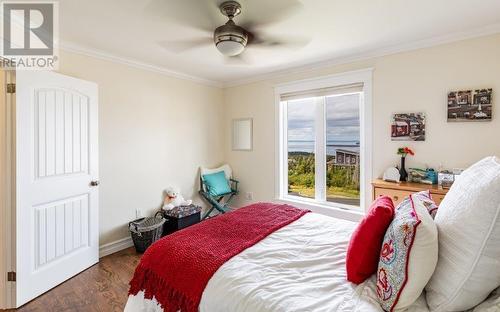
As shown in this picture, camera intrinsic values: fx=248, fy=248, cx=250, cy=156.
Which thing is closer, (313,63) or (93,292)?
(93,292)

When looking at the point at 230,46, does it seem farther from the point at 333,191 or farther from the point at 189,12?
the point at 333,191

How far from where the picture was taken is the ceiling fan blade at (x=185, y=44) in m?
2.44

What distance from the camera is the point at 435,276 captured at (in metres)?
0.98

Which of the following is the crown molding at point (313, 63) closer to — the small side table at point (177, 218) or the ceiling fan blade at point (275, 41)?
the ceiling fan blade at point (275, 41)

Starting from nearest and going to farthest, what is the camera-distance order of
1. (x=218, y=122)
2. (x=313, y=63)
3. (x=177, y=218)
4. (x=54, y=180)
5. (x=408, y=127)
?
(x=54, y=180) → (x=408, y=127) → (x=177, y=218) → (x=313, y=63) → (x=218, y=122)

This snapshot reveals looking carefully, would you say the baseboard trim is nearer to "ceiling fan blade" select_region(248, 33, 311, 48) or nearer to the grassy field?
the grassy field

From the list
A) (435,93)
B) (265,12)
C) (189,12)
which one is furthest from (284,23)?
(435,93)

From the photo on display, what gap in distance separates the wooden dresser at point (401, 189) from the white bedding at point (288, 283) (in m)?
1.14

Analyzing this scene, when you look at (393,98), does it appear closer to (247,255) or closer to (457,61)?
(457,61)

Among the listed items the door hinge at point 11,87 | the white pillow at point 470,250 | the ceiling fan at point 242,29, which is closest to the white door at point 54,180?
the door hinge at point 11,87

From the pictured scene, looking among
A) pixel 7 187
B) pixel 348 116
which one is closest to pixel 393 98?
pixel 348 116

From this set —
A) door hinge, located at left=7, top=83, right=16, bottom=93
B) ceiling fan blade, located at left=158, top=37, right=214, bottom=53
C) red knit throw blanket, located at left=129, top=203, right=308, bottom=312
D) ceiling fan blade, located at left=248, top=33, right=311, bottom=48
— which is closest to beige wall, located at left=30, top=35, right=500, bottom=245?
door hinge, located at left=7, top=83, right=16, bottom=93

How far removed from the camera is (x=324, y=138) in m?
3.44

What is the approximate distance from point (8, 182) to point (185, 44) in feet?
6.37
